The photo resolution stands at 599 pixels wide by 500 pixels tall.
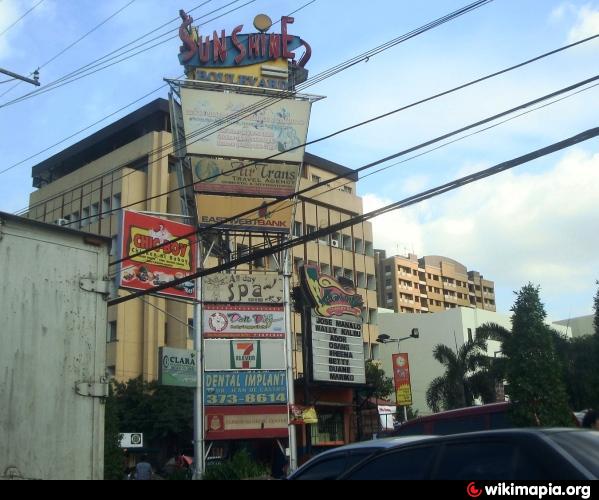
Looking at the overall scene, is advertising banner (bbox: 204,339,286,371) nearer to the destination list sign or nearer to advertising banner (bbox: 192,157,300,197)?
the destination list sign

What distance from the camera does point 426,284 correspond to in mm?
131500

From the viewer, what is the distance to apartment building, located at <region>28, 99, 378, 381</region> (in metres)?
47.8

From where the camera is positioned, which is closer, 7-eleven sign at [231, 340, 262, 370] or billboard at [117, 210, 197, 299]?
billboard at [117, 210, 197, 299]

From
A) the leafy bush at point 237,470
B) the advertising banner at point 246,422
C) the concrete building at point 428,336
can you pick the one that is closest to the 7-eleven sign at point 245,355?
the advertising banner at point 246,422

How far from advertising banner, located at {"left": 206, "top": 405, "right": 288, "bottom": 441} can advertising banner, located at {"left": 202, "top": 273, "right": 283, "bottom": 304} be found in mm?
3888

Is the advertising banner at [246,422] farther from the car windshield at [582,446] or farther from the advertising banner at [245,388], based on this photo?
the car windshield at [582,446]

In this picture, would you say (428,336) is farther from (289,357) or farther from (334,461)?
(334,461)

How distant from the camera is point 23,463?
30.1ft

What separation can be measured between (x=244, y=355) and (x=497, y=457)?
2205cm

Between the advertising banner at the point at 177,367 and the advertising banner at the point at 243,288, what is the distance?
11.6 ft

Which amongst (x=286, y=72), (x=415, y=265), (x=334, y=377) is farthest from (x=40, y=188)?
(x=415, y=265)

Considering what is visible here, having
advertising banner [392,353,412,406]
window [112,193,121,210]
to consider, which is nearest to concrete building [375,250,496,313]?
window [112,193,121,210]

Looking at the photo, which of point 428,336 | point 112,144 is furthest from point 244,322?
point 428,336

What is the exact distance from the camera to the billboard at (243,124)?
29.5 m
